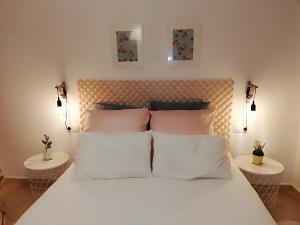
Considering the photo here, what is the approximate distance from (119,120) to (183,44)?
1030 mm

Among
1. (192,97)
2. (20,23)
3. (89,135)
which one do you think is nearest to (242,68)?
(192,97)

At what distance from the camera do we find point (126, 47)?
2.66 m

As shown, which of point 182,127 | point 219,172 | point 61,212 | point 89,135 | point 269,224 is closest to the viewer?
point 269,224

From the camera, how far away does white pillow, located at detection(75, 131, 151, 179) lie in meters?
2.01

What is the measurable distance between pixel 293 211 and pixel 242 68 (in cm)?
150

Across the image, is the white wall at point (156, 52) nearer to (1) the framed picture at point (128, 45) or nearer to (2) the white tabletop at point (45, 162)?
(1) the framed picture at point (128, 45)

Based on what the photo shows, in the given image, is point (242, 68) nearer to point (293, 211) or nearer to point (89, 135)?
point (293, 211)

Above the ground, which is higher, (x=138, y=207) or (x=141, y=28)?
(x=141, y=28)

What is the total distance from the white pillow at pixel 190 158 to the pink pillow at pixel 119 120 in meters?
0.34

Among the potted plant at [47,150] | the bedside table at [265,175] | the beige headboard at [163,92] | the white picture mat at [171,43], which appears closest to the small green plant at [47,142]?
the potted plant at [47,150]

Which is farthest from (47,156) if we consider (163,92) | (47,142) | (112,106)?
(163,92)

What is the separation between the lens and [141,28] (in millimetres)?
2602

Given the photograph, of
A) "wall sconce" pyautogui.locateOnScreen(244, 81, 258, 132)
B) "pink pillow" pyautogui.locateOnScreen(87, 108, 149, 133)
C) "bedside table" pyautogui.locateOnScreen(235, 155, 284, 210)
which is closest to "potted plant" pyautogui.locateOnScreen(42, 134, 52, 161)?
"pink pillow" pyautogui.locateOnScreen(87, 108, 149, 133)

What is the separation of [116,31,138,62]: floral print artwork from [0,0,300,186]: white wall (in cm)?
12
